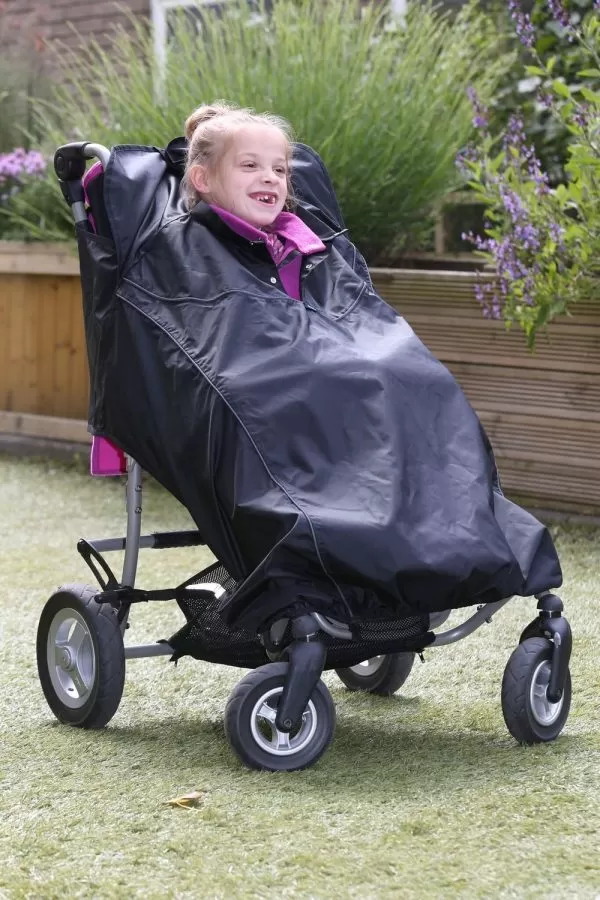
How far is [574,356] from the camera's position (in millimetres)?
4547

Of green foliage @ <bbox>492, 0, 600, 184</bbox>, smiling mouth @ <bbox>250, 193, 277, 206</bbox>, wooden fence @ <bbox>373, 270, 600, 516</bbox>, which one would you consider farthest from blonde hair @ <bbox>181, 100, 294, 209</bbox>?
green foliage @ <bbox>492, 0, 600, 184</bbox>

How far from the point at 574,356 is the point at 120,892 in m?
3.02

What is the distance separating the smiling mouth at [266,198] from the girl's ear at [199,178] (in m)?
0.10

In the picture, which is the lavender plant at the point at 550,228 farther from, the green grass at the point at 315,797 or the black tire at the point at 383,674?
the black tire at the point at 383,674

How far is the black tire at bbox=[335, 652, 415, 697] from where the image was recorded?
2924 mm

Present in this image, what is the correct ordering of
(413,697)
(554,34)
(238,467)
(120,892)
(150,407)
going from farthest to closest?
1. (554,34)
2. (413,697)
3. (150,407)
4. (238,467)
5. (120,892)

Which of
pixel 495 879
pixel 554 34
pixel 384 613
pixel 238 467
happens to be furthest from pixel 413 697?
pixel 554 34

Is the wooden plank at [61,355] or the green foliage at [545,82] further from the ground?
the green foliage at [545,82]

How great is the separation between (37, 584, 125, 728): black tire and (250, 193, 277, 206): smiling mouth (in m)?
0.82

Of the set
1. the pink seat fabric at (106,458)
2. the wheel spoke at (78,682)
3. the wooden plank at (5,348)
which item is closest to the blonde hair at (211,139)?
the pink seat fabric at (106,458)

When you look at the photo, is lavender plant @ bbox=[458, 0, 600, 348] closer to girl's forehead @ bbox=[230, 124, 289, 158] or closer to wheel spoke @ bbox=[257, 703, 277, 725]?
girl's forehead @ bbox=[230, 124, 289, 158]

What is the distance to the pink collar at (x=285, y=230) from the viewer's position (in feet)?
8.63

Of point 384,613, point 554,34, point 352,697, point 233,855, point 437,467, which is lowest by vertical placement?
point 352,697

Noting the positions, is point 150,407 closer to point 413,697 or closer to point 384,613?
point 384,613
